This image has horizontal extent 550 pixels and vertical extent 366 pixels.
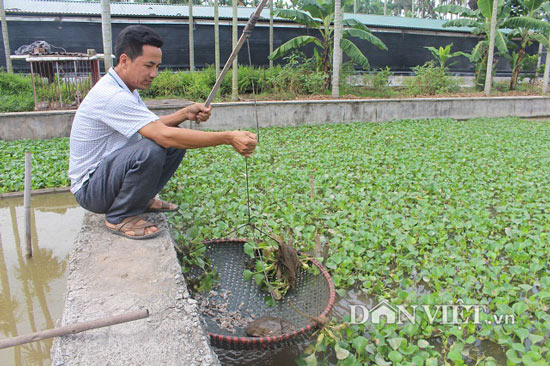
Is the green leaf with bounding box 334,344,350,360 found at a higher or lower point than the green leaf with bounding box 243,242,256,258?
lower

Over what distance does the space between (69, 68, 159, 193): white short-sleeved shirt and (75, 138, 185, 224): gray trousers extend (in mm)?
93

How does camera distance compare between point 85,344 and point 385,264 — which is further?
point 385,264

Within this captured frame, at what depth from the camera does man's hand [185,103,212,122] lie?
9.72ft

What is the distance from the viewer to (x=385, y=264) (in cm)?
311

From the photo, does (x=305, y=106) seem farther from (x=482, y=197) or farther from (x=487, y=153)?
(x=482, y=197)

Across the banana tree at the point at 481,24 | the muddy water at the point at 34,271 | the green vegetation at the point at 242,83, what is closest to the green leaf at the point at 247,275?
the muddy water at the point at 34,271

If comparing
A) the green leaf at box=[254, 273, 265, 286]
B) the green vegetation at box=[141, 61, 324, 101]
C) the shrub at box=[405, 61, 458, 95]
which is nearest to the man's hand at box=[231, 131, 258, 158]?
the green leaf at box=[254, 273, 265, 286]

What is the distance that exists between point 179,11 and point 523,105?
1047 centimetres

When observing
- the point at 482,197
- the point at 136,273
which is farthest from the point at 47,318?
the point at 482,197

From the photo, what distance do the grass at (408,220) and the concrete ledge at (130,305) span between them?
1.67 feet

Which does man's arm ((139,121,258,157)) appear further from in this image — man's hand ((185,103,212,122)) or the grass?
the grass

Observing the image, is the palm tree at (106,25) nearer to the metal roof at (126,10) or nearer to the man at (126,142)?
the metal roof at (126,10)

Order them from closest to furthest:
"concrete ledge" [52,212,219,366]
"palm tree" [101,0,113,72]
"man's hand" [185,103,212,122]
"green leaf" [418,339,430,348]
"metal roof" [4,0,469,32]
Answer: "concrete ledge" [52,212,219,366]
"green leaf" [418,339,430,348]
"man's hand" [185,103,212,122]
"palm tree" [101,0,113,72]
"metal roof" [4,0,469,32]

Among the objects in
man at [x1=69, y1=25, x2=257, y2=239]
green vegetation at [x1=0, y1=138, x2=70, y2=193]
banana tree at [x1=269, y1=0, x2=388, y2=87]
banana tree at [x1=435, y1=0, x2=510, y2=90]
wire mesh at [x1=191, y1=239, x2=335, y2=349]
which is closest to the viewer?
wire mesh at [x1=191, y1=239, x2=335, y2=349]
